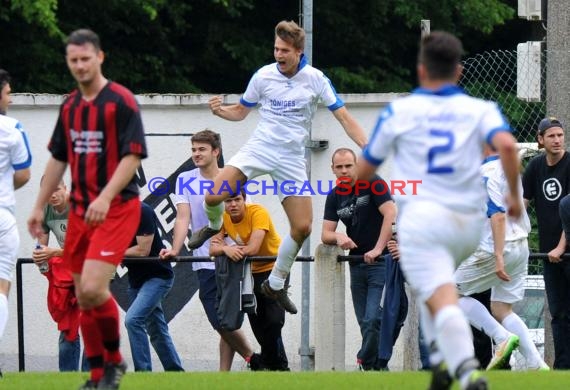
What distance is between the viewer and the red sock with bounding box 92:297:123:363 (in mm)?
8781

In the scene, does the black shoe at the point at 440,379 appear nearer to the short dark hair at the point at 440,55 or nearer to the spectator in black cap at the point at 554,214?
the short dark hair at the point at 440,55

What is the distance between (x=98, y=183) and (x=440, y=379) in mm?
2532

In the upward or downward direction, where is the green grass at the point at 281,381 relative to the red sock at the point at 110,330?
downward

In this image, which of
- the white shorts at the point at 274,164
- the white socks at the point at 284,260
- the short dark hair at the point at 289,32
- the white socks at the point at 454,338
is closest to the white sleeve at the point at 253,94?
the white shorts at the point at 274,164

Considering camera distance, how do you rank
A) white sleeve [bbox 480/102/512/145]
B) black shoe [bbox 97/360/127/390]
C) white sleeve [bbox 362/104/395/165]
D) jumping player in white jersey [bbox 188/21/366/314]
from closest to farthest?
white sleeve [bbox 480/102/512/145]
white sleeve [bbox 362/104/395/165]
black shoe [bbox 97/360/127/390]
jumping player in white jersey [bbox 188/21/366/314]

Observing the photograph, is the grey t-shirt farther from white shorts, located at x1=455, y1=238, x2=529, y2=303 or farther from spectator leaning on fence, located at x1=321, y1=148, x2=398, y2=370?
white shorts, located at x1=455, y1=238, x2=529, y2=303

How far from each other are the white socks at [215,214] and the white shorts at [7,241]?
1.95 metres

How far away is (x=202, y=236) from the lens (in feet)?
41.7

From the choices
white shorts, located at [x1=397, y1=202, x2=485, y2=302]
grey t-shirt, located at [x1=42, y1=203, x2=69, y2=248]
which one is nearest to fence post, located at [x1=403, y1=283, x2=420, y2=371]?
grey t-shirt, located at [x1=42, y1=203, x2=69, y2=248]

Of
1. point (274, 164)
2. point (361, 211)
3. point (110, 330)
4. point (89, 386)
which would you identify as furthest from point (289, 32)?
point (89, 386)

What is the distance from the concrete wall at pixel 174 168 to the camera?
15.1 meters

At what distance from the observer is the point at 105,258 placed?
27.9ft

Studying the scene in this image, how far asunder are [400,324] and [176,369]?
2.15m

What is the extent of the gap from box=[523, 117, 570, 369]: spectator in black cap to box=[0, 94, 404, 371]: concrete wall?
241 centimetres
